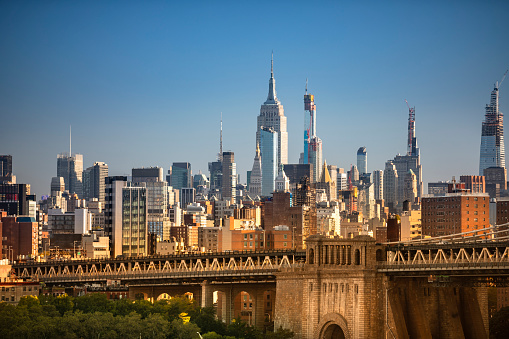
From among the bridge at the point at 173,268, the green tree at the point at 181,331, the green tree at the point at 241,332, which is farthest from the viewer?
the bridge at the point at 173,268

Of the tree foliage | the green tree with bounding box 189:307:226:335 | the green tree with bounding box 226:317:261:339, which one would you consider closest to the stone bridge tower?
the green tree with bounding box 226:317:261:339

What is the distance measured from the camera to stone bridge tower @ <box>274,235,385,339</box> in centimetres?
12475

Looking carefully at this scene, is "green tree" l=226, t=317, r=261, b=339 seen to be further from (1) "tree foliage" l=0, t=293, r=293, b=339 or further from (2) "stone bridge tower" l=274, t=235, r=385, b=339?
(2) "stone bridge tower" l=274, t=235, r=385, b=339

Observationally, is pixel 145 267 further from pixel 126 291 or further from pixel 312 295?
pixel 312 295

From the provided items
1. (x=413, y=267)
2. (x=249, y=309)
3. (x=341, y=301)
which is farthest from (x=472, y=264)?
(x=249, y=309)

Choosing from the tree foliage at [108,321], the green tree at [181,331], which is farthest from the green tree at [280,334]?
the green tree at [181,331]

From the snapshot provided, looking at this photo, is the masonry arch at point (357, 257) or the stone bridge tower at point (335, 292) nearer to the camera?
the stone bridge tower at point (335, 292)

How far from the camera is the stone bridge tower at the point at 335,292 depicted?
124750 mm

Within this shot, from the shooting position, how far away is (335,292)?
127m

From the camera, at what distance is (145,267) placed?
166 metres

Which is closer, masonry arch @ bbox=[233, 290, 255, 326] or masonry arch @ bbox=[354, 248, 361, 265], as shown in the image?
masonry arch @ bbox=[354, 248, 361, 265]

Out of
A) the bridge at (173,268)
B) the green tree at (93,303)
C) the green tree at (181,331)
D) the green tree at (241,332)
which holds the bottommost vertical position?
the green tree at (241,332)

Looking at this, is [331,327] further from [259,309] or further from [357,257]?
[259,309]

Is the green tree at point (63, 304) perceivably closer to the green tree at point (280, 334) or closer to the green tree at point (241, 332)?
the green tree at point (241, 332)
